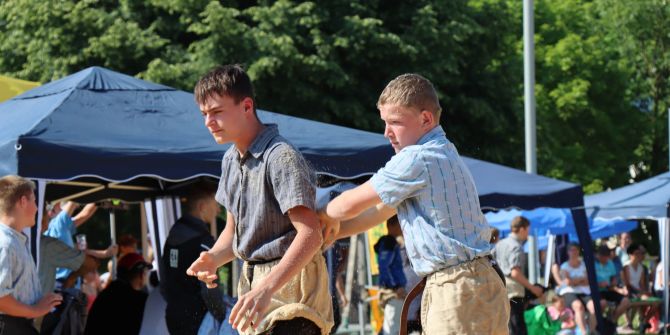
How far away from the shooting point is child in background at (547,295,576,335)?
49.2 feet

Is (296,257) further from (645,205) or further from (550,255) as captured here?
(550,255)

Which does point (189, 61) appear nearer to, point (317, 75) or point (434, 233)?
point (317, 75)

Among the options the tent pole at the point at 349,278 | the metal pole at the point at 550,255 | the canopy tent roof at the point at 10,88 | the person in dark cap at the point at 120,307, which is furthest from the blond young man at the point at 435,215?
the metal pole at the point at 550,255

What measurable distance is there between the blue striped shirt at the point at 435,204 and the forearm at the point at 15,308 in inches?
131

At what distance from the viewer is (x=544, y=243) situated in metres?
31.1

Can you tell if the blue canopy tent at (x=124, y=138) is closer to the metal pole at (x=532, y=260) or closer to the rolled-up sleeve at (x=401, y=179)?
the rolled-up sleeve at (x=401, y=179)

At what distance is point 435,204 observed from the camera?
12.2 ft

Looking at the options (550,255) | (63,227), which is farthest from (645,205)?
(63,227)

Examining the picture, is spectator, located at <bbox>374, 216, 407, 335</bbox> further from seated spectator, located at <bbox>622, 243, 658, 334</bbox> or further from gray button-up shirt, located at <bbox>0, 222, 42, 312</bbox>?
seated spectator, located at <bbox>622, 243, 658, 334</bbox>

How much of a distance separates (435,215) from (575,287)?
12.3 meters

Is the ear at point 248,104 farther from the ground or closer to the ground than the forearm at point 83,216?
farther from the ground

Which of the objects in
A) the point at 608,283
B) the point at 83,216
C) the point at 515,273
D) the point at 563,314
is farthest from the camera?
the point at 608,283

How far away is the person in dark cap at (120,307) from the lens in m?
8.17

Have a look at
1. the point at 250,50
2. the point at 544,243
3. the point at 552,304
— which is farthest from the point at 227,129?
the point at 544,243
